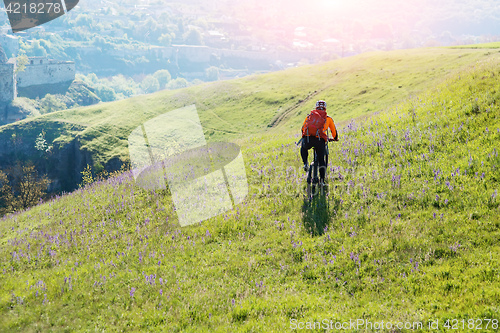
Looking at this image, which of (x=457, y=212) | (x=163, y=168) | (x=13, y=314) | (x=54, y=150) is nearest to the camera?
(x=13, y=314)

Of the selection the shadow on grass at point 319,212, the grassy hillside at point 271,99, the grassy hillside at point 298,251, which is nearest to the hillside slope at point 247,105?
the grassy hillside at point 271,99

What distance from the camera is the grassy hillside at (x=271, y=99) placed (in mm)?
51938

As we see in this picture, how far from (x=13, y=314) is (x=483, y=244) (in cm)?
1231

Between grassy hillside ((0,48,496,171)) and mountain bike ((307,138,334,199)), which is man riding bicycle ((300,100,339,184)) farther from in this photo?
grassy hillside ((0,48,496,171))

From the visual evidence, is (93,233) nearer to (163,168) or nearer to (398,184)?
(163,168)

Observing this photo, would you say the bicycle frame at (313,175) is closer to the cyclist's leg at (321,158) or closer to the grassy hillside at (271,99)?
the cyclist's leg at (321,158)

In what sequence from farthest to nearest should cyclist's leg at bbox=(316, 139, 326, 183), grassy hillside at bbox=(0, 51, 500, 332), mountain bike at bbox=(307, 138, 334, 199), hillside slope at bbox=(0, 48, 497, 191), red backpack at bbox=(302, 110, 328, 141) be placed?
hillside slope at bbox=(0, 48, 497, 191) → mountain bike at bbox=(307, 138, 334, 199) → cyclist's leg at bbox=(316, 139, 326, 183) → red backpack at bbox=(302, 110, 328, 141) → grassy hillside at bbox=(0, 51, 500, 332)

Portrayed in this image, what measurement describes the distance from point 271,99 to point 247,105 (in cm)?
691

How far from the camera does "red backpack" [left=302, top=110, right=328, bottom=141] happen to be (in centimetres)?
1164

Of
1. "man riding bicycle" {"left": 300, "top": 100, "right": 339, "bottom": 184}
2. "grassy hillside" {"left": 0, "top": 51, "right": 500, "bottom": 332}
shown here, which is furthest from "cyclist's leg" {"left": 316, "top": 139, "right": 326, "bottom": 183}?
"grassy hillside" {"left": 0, "top": 51, "right": 500, "bottom": 332}

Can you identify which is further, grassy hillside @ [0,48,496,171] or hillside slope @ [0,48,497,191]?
hillside slope @ [0,48,497,191]

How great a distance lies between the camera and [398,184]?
10.9 m

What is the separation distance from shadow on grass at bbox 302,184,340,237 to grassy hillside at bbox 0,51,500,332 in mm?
56

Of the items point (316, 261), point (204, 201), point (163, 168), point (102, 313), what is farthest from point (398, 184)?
point (163, 168)
